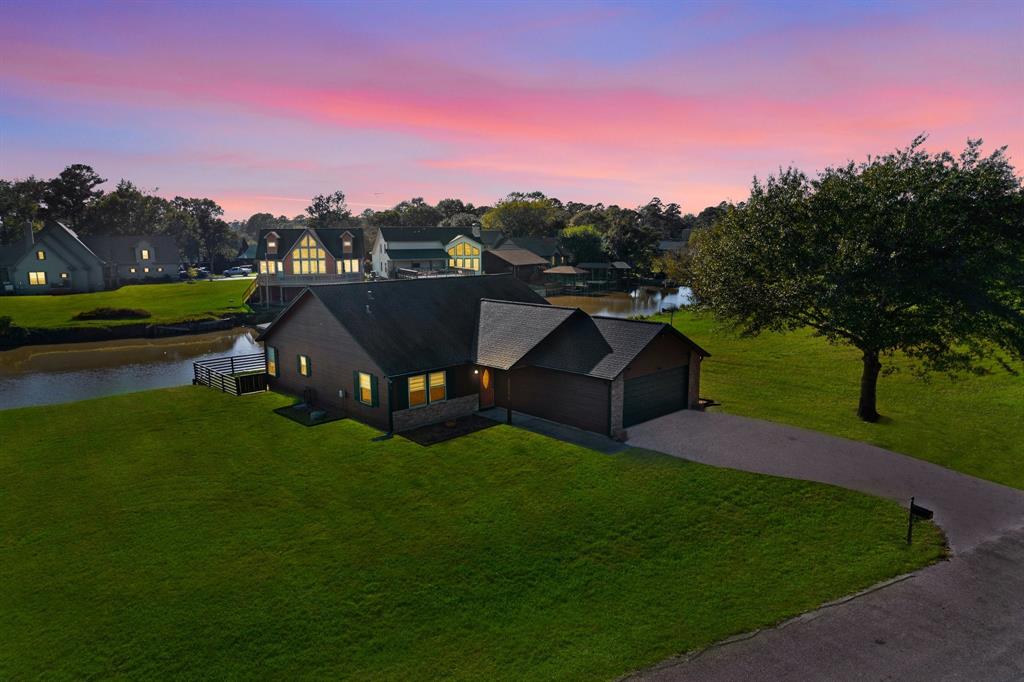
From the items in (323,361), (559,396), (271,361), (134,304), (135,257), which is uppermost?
(135,257)

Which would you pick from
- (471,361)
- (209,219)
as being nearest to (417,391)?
(471,361)

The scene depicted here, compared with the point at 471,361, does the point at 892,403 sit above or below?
below

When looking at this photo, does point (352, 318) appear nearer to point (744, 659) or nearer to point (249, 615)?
point (249, 615)

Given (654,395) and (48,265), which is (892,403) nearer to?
(654,395)

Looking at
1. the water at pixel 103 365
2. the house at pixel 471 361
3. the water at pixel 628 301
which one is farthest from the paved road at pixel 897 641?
the water at pixel 628 301

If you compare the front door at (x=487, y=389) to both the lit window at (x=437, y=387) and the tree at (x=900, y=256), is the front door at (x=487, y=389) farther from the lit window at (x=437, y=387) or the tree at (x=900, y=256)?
the tree at (x=900, y=256)

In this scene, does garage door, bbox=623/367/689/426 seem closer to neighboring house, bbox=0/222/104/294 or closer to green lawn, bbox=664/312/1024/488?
green lawn, bbox=664/312/1024/488

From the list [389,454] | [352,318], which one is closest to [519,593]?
[389,454]

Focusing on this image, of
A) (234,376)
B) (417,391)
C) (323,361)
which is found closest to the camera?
(417,391)
